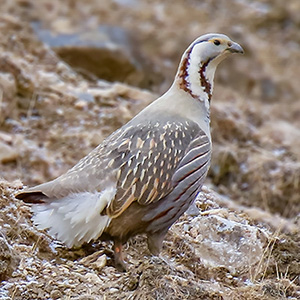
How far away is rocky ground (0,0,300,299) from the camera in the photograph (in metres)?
5.09

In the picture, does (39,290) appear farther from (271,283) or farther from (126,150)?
(271,283)

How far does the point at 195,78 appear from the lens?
18.7ft

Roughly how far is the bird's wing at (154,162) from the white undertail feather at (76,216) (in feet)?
0.26

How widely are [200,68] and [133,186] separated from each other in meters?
1.20

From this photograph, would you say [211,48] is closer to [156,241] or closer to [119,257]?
[156,241]

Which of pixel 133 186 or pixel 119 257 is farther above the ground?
pixel 133 186

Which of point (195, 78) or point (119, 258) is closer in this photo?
point (119, 258)

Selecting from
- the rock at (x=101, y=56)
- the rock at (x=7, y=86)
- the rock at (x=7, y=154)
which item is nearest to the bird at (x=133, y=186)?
the rock at (x=7, y=154)

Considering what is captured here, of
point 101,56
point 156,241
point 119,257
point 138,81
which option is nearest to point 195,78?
point 156,241

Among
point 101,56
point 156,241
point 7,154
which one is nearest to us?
point 156,241

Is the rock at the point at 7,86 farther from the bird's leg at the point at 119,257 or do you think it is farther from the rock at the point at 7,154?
the bird's leg at the point at 119,257

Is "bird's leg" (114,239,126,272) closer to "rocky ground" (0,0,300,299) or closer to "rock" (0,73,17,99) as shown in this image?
"rocky ground" (0,0,300,299)

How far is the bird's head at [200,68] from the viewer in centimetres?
569

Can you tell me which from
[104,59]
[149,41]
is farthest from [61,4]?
[104,59]
